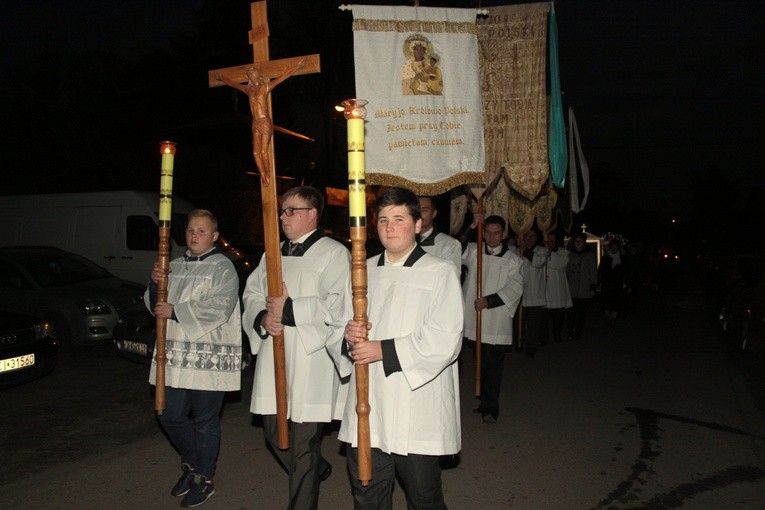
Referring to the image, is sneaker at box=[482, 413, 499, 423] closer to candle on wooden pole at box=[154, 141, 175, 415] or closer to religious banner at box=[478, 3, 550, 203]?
religious banner at box=[478, 3, 550, 203]

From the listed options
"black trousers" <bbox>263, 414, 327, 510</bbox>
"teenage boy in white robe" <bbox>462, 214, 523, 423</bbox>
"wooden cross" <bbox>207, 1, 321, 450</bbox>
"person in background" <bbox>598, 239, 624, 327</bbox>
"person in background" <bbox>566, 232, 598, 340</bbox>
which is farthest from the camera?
"person in background" <bbox>598, 239, 624, 327</bbox>

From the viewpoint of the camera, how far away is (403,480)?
3373 millimetres

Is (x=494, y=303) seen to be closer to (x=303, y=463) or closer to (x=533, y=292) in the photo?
(x=303, y=463)

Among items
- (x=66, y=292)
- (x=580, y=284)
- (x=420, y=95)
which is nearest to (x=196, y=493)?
(x=420, y=95)

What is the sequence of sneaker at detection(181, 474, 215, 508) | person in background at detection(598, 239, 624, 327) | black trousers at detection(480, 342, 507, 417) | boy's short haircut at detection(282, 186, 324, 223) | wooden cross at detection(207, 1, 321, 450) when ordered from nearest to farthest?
wooden cross at detection(207, 1, 321, 450), boy's short haircut at detection(282, 186, 324, 223), sneaker at detection(181, 474, 215, 508), black trousers at detection(480, 342, 507, 417), person in background at detection(598, 239, 624, 327)

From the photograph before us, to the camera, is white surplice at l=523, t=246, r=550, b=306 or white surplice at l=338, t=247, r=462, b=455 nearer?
white surplice at l=338, t=247, r=462, b=455

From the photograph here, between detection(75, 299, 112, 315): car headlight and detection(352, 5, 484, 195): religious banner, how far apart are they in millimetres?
5951

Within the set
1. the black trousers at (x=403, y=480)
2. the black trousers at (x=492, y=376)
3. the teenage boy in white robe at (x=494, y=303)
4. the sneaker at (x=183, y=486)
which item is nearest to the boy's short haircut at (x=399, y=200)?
the black trousers at (x=403, y=480)

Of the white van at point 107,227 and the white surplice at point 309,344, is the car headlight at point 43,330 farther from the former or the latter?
the white van at point 107,227

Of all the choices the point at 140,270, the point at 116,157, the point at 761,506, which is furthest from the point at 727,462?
the point at 116,157

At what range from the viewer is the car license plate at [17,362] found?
6766 millimetres

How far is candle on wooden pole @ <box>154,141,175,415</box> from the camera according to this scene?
431 cm

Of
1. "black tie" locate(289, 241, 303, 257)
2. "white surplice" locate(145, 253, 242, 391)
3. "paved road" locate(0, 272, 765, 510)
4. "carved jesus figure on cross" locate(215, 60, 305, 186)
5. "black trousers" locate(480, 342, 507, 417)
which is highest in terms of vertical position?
"carved jesus figure on cross" locate(215, 60, 305, 186)

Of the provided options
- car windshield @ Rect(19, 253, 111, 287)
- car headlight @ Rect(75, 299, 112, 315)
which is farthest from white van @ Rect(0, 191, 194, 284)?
car headlight @ Rect(75, 299, 112, 315)
